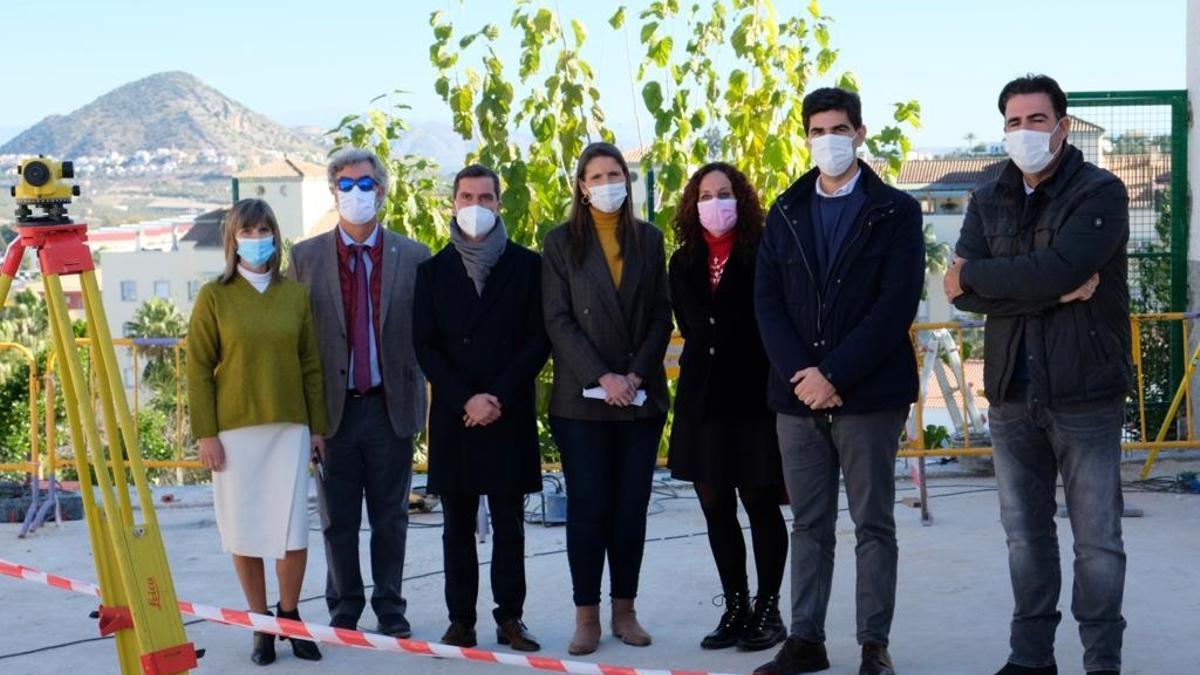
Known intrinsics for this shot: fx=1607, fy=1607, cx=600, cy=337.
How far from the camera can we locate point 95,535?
4.44m

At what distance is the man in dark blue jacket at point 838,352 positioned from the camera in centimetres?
513

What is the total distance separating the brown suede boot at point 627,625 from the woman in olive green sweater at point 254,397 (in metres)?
1.08

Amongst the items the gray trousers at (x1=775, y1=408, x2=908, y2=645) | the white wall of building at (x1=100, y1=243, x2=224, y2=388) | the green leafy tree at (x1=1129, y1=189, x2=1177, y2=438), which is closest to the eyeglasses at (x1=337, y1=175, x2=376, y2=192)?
the gray trousers at (x1=775, y1=408, x2=908, y2=645)

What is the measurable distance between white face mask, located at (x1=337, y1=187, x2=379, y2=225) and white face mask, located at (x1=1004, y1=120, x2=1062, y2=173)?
232 cm

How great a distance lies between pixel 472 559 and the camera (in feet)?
19.2

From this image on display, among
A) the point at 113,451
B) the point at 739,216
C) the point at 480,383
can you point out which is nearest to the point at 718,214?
the point at 739,216

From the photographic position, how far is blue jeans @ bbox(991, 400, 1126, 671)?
4863 millimetres

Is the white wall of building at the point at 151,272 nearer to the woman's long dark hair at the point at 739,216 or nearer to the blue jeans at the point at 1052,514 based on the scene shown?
the woman's long dark hair at the point at 739,216

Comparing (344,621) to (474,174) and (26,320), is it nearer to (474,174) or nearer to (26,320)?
(474,174)

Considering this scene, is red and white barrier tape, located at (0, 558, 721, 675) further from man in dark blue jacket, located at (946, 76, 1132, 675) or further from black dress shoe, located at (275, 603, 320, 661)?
man in dark blue jacket, located at (946, 76, 1132, 675)

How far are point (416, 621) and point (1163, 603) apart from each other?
9.45 feet

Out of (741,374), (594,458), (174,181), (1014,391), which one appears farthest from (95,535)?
(174,181)

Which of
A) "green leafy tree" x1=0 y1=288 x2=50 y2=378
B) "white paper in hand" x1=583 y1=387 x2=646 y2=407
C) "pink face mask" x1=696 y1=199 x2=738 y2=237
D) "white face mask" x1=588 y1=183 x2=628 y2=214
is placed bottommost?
"green leafy tree" x1=0 y1=288 x2=50 y2=378

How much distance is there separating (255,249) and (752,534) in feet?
6.59
